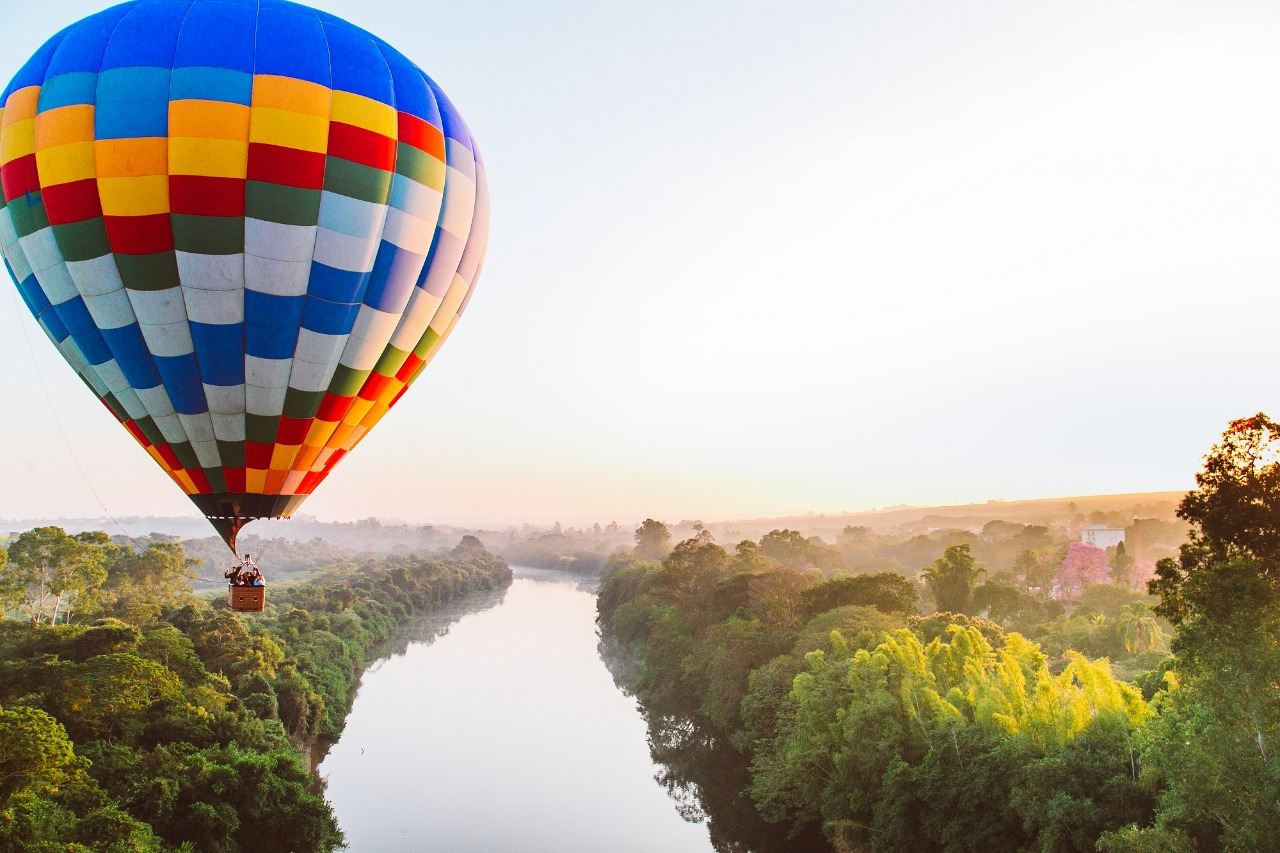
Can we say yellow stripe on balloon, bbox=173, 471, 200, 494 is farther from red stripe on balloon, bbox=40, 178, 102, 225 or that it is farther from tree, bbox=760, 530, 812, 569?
tree, bbox=760, 530, 812, 569

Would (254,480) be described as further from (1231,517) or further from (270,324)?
(1231,517)

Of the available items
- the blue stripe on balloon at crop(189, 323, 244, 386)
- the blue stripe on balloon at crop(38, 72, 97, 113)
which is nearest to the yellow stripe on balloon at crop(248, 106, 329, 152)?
the blue stripe on balloon at crop(38, 72, 97, 113)

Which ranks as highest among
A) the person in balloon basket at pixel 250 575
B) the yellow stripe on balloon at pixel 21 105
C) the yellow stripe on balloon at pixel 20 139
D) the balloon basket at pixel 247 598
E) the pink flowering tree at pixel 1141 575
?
the yellow stripe on balloon at pixel 21 105

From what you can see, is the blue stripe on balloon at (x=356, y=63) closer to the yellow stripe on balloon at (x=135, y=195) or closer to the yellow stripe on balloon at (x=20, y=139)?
the yellow stripe on balloon at (x=135, y=195)

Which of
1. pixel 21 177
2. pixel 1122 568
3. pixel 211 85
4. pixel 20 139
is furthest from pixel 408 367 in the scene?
pixel 1122 568

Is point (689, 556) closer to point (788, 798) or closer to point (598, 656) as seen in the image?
point (598, 656)

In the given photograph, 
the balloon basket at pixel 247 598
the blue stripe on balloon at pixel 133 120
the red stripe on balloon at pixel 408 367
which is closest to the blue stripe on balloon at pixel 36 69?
the blue stripe on balloon at pixel 133 120
